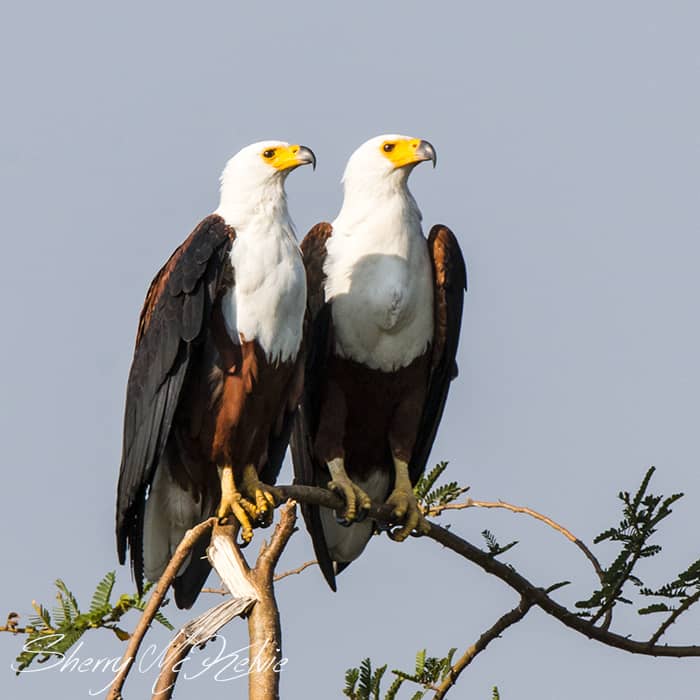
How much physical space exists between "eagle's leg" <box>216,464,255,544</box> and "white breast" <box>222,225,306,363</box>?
0.55 meters

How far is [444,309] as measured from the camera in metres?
6.71

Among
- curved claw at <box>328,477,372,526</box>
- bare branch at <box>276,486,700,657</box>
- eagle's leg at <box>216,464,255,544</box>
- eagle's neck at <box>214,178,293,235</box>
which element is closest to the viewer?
bare branch at <box>276,486,700,657</box>

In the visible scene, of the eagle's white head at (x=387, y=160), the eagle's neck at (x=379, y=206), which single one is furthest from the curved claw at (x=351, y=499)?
the eagle's white head at (x=387, y=160)

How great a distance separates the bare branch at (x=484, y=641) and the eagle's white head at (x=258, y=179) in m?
1.91

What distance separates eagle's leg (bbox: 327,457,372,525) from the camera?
6.46m

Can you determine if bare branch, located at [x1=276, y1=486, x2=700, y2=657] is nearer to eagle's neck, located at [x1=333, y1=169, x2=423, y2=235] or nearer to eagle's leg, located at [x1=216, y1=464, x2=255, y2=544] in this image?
eagle's leg, located at [x1=216, y1=464, x2=255, y2=544]

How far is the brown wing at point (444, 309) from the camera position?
6.73 meters

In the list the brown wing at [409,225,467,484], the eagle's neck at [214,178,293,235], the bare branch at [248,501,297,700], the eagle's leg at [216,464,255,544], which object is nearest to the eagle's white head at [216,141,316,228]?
the eagle's neck at [214,178,293,235]

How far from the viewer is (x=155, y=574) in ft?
20.4

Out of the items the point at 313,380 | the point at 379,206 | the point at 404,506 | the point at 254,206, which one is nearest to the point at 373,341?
the point at 313,380

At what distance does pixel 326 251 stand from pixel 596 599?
2.09m

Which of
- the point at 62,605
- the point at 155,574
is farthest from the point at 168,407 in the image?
the point at 62,605

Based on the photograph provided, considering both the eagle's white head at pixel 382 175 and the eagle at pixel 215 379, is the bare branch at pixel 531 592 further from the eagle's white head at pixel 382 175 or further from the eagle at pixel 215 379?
the eagle's white head at pixel 382 175

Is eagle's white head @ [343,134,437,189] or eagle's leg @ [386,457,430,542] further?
eagle's white head @ [343,134,437,189]
